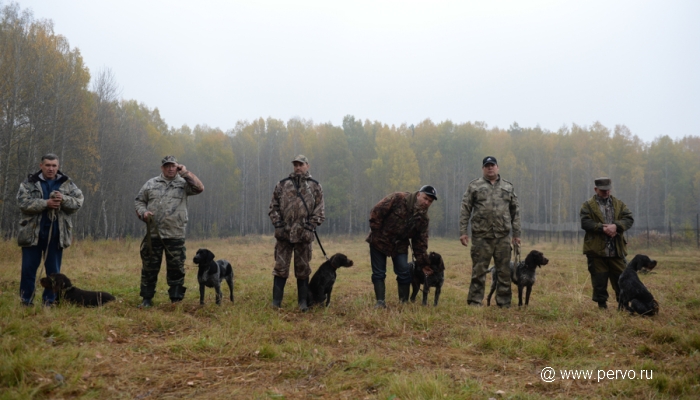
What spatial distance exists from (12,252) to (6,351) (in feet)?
38.0

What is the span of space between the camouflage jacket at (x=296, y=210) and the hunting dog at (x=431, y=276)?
6.39 feet

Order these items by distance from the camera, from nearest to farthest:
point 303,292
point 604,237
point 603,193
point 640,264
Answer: point 303,292
point 640,264
point 604,237
point 603,193

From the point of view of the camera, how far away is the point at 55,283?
5719mm

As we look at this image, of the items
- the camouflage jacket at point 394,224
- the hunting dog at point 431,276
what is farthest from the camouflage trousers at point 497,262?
the camouflage jacket at point 394,224

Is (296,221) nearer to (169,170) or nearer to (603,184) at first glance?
(169,170)

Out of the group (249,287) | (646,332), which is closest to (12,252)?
(249,287)

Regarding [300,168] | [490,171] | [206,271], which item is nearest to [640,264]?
[490,171]

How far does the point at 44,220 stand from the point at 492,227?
649cm

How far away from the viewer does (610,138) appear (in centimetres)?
4647

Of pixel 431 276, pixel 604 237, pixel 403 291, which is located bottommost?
pixel 403 291

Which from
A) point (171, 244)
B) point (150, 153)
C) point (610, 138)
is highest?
point (610, 138)

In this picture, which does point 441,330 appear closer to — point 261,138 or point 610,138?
point 261,138

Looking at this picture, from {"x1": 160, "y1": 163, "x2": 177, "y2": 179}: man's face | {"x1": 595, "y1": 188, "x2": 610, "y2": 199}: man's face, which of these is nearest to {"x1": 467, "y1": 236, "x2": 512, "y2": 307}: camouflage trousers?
{"x1": 595, "y1": 188, "x2": 610, "y2": 199}: man's face

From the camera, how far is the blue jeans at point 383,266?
21.9ft
